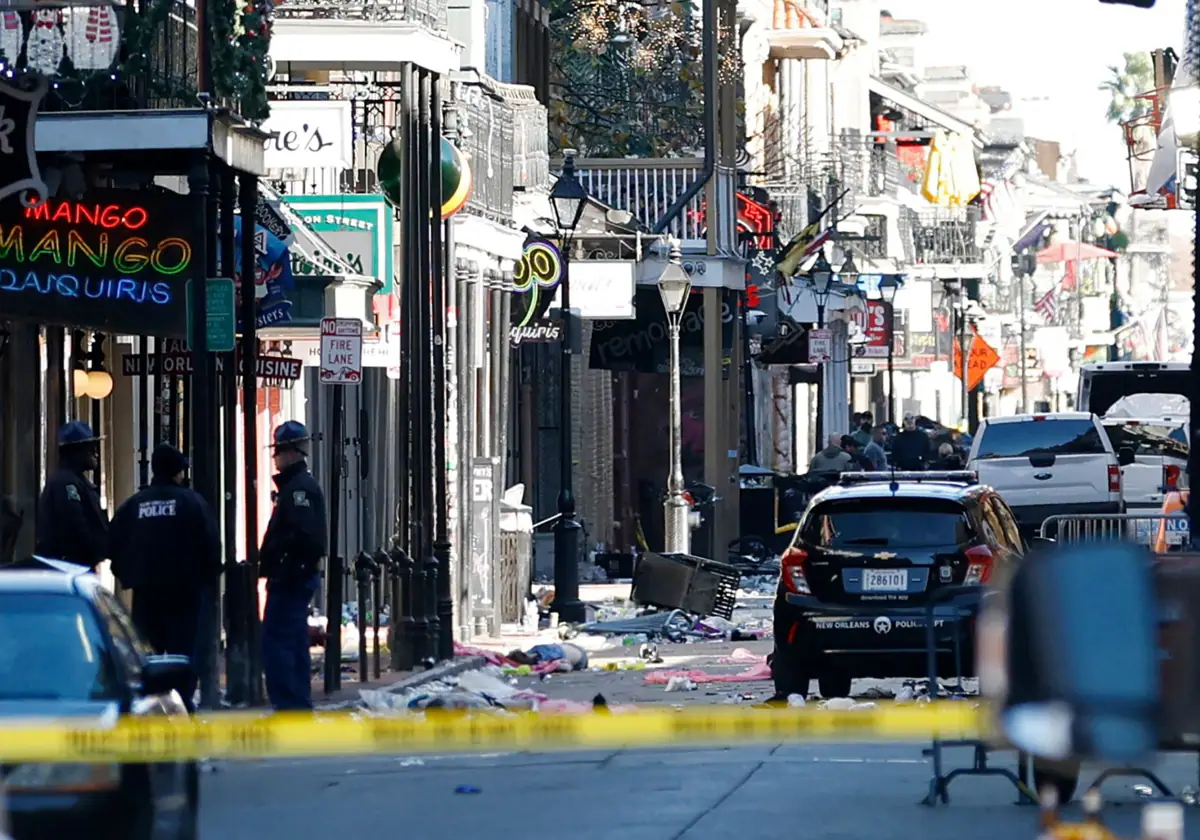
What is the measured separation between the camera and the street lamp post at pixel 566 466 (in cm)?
2764

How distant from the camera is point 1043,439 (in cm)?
3434

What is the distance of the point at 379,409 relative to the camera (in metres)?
30.5

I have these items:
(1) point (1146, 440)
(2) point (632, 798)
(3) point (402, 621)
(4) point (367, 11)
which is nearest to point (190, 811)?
(2) point (632, 798)

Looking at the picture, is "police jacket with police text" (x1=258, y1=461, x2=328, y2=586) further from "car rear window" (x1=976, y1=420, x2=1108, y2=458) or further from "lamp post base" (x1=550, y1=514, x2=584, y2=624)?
"car rear window" (x1=976, y1=420, x2=1108, y2=458)

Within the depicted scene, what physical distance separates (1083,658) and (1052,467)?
3023 centimetres

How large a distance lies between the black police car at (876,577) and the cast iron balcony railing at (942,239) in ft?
198

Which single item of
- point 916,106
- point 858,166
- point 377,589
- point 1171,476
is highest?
point 916,106

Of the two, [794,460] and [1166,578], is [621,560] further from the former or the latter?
[1166,578]

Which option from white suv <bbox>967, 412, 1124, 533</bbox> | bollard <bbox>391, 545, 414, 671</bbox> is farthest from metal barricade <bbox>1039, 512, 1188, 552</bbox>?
white suv <bbox>967, 412, 1124, 533</bbox>

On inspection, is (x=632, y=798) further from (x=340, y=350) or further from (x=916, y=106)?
(x=916, y=106)

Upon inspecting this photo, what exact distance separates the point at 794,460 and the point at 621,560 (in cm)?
2335

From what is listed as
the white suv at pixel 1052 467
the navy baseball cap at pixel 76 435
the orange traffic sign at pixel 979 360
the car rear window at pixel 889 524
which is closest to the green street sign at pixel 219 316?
the navy baseball cap at pixel 76 435

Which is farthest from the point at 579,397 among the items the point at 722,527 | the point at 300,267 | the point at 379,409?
the point at 300,267

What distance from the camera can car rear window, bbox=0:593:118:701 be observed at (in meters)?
9.99
